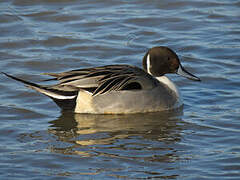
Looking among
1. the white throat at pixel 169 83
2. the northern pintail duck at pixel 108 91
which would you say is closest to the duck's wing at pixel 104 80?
the northern pintail duck at pixel 108 91

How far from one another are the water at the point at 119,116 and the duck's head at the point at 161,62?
45cm

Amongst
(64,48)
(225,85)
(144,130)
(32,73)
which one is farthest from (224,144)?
(64,48)

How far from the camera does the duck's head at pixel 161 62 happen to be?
8.66 meters

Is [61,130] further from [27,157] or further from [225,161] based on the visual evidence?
[225,161]

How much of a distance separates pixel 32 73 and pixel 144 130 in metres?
2.61

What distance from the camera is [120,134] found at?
24.5 ft

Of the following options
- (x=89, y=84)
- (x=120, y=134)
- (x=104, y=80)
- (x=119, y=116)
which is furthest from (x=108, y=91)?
(x=120, y=134)

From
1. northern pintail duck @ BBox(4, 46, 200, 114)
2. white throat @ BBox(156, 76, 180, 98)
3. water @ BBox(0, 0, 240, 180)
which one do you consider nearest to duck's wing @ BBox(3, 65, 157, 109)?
northern pintail duck @ BBox(4, 46, 200, 114)

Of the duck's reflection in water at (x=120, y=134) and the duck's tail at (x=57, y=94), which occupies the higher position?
the duck's tail at (x=57, y=94)

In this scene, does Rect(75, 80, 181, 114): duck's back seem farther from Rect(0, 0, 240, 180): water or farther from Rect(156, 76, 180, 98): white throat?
Rect(156, 76, 180, 98): white throat

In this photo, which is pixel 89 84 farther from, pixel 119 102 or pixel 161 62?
pixel 161 62

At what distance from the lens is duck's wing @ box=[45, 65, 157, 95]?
26.8ft

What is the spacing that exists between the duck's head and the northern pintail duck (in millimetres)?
314

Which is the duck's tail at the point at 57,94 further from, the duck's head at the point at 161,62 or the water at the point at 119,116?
the duck's head at the point at 161,62
